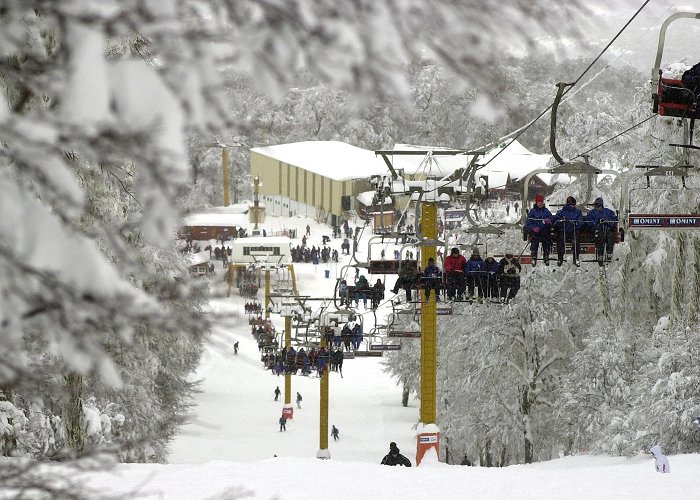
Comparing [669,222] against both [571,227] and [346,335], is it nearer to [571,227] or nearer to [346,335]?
[571,227]

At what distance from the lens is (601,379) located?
2538cm

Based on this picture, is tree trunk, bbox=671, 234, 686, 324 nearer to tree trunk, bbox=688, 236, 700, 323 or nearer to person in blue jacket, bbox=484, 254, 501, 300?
tree trunk, bbox=688, 236, 700, 323

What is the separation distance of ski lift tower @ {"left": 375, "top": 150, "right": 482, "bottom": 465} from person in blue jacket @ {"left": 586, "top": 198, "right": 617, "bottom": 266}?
122 inches

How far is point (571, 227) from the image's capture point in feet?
39.9

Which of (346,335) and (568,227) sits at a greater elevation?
(568,227)

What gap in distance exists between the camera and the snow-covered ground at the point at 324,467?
35.2 ft

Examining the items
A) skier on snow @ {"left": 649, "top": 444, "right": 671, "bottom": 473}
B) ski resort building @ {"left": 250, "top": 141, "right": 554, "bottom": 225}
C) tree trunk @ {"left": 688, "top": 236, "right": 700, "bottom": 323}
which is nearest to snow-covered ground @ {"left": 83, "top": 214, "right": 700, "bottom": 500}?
skier on snow @ {"left": 649, "top": 444, "right": 671, "bottom": 473}

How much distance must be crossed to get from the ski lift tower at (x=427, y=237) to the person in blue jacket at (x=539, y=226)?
2.87 metres

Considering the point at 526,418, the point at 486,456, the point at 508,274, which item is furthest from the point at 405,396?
the point at 508,274

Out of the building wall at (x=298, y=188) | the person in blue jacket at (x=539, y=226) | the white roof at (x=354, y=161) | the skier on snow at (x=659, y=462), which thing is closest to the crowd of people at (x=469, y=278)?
the person in blue jacket at (x=539, y=226)

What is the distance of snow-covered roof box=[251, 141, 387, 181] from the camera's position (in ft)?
234

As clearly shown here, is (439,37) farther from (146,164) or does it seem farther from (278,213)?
(278,213)

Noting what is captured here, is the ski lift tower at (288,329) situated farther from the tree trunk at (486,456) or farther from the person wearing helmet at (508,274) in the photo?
the person wearing helmet at (508,274)

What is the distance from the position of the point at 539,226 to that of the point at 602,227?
0.76 m
